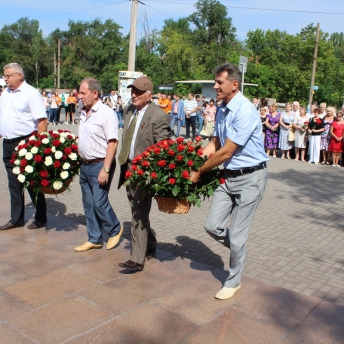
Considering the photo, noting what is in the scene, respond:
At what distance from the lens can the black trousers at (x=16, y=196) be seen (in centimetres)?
607

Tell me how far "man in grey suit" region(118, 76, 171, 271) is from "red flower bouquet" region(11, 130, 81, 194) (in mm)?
973

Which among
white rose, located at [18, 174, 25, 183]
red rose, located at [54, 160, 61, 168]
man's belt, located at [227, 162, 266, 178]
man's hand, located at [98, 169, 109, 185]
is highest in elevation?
man's belt, located at [227, 162, 266, 178]

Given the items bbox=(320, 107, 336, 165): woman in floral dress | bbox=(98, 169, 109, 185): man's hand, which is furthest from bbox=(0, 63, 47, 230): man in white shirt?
bbox=(320, 107, 336, 165): woman in floral dress

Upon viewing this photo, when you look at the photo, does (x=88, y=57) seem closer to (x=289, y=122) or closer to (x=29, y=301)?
(x=289, y=122)

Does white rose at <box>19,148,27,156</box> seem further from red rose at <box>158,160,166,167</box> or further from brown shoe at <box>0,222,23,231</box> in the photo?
red rose at <box>158,160,166,167</box>

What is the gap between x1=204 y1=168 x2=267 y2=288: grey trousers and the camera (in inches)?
159

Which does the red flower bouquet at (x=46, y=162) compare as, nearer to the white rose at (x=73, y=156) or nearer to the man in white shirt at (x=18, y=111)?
the white rose at (x=73, y=156)

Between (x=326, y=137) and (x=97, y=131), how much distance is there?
10.8 meters

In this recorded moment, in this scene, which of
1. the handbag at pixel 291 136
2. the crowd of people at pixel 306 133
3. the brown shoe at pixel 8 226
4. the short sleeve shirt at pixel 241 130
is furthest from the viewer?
the handbag at pixel 291 136

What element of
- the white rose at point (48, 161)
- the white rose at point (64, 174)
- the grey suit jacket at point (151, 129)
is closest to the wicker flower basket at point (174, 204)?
the grey suit jacket at point (151, 129)

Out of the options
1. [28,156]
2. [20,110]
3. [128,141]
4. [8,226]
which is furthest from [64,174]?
[8,226]

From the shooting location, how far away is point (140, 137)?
186 inches

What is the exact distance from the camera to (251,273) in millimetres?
5074

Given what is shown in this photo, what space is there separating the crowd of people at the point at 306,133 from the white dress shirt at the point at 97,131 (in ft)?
31.9
